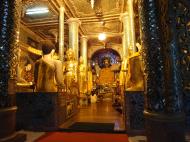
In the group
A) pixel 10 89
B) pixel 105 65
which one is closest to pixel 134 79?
pixel 10 89

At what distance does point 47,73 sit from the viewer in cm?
504

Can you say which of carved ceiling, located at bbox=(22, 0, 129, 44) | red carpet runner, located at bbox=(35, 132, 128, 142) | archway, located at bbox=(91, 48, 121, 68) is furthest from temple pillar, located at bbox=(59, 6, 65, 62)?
archway, located at bbox=(91, 48, 121, 68)

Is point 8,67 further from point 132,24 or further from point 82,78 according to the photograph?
point 82,78

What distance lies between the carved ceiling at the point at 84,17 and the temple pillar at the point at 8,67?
6742 mm

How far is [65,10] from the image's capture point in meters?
9.99

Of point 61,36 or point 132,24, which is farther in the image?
point 61,36

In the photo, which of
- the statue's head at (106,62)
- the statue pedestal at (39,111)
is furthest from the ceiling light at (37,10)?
the statue's head at (106,62)

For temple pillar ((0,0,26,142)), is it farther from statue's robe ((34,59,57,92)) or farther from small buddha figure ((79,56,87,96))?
small buddha figure ((79,56,87,96))

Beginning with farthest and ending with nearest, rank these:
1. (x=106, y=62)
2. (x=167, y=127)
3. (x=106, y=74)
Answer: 1. (x=106, y=74)
2. (x=106, y=62)
3. (x=167, y=127)

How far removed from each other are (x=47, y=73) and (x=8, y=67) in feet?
7.34

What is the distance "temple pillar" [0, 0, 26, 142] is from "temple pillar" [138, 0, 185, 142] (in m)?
1.96

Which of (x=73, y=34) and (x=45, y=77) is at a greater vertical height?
(x=73, y=34)

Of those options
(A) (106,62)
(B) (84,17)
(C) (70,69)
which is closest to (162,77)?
(C) (70,69)

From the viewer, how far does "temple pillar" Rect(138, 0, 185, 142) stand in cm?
201
